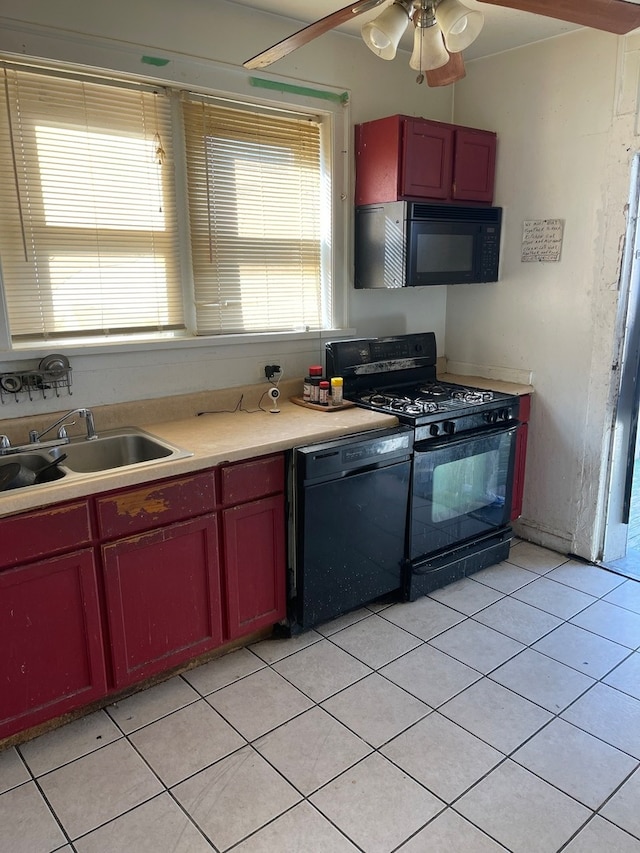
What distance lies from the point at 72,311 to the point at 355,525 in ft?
4.77

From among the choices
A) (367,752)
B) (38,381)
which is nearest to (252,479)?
(38,381)

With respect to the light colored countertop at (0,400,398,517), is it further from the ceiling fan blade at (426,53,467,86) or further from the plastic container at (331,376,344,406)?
the ceiling fan blade at (426,53,467,86)

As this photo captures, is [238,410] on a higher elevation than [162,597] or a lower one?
higher

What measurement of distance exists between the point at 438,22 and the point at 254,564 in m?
1.91

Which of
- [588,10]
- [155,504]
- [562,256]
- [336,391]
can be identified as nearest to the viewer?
[588,10]

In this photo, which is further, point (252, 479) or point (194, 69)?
point (194, 69)

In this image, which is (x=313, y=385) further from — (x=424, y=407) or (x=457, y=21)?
(x=457, y=21)

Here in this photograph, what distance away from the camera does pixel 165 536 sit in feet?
7.12

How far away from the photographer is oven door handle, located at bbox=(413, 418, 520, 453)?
2787 mm

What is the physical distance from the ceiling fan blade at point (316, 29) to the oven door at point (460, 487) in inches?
63.3

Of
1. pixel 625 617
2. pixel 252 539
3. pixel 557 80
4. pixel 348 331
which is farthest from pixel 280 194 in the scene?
pixel 625 617

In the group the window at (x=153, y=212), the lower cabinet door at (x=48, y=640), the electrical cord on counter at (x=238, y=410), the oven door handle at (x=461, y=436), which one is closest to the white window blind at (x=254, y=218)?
the window at (x=153, y=212)

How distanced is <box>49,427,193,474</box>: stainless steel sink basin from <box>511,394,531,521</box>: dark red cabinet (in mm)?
1933

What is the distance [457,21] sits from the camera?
5.38ft
